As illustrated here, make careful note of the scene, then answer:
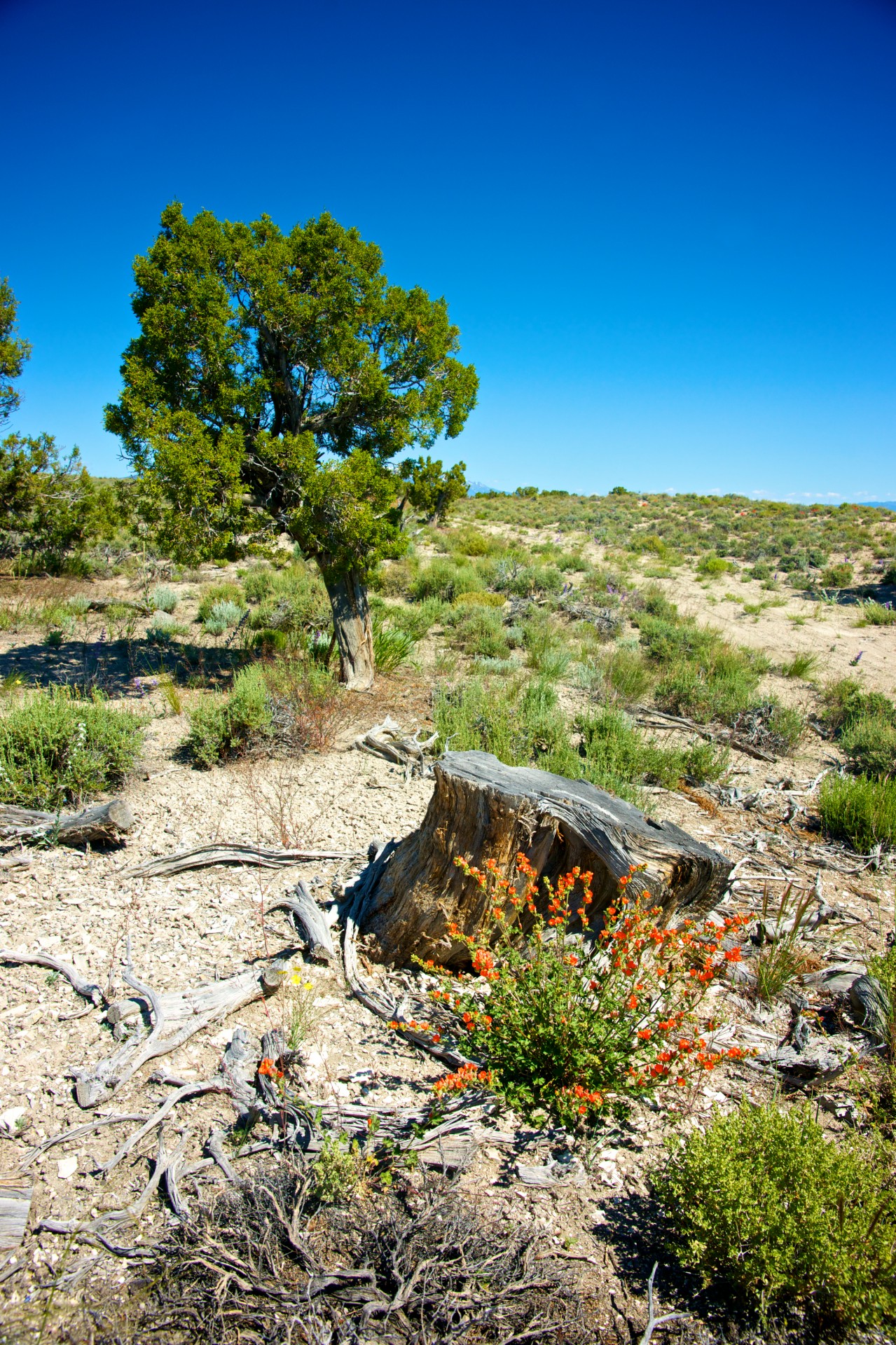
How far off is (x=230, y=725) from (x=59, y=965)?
9.65ft

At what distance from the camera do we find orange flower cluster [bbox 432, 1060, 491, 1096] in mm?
2275

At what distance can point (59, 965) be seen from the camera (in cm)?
333

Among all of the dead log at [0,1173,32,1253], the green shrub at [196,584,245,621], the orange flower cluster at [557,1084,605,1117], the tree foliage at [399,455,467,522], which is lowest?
the dead log at [0,1173,32,1253]

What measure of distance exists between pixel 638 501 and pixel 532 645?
37.8 metres

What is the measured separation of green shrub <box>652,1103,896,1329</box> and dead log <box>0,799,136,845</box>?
3.88 metres

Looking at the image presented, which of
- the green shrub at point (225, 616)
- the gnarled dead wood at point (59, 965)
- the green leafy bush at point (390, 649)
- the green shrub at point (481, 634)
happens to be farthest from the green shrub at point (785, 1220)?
the green shrub at point (225, 616)

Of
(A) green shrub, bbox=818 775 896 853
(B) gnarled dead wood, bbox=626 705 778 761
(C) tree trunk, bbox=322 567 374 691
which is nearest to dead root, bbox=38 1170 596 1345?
(A) green shrub, bbox=818 775 896 853

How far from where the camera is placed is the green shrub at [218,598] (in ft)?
40.0

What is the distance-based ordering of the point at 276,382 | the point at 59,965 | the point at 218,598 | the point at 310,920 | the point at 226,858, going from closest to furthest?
the point at 59,965 → the point at 310,920 → the point at 226,858 → the point at 276,382 → the point at 218,598

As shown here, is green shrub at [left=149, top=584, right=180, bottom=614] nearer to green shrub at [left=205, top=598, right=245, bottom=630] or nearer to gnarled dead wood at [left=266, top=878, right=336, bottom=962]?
green shrub at [left=205, top=598, right=245, bottom=630]

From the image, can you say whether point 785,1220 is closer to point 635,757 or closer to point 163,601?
point 635,757

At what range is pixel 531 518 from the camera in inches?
1298

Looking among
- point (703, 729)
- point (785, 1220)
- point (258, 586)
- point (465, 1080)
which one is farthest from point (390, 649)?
point (785, 1220)

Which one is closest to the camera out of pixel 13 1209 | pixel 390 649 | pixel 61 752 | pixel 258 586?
pixel 13 1209
